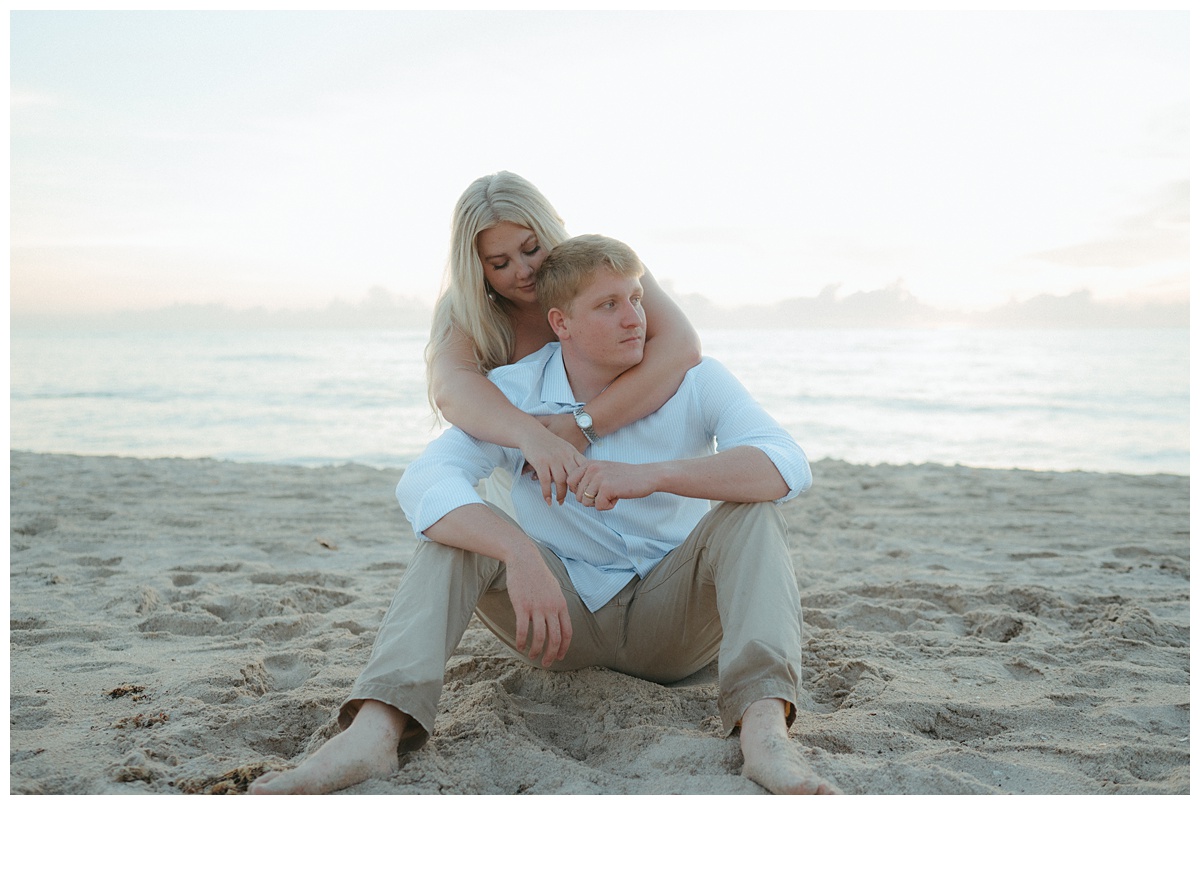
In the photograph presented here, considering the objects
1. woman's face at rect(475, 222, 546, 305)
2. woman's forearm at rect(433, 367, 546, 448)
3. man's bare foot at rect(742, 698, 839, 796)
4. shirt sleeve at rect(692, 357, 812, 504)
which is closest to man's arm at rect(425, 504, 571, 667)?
woman's forearm at rect(433, 367, 546, 448)

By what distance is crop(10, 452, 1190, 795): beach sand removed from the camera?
1.84 meters

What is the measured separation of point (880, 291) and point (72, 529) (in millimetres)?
17606

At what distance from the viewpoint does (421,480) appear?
2.16m

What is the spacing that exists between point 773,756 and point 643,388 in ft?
3.37

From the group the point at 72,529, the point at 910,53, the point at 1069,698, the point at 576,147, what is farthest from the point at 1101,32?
the point at 576,147

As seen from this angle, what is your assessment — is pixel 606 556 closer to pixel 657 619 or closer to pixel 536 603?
pixel 657 619

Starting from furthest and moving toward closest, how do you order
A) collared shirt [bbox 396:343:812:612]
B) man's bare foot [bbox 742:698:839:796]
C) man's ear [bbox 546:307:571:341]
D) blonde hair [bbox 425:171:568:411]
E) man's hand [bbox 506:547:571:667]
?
blonde hair [bbox 425:171:568:411] < man's ear [bbox 546:307:571:341] < collared shirt [bbox 396:343:812:612] < man's hand [bbox 506:547:571:667] < man's bare foot [bbox 742:698:839:796]

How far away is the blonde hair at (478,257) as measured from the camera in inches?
102

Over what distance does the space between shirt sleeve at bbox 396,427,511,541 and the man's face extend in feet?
1.29

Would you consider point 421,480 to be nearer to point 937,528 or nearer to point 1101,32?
point 937,528

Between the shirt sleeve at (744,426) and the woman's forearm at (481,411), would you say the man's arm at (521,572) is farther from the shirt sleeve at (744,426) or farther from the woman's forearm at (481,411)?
the shirt sleeve at (744,426)

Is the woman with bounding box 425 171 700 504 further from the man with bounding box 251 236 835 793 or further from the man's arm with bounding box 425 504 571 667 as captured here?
the man's arm with bounding box 425 504 571 667

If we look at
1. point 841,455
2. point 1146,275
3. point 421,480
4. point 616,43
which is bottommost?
point 841,455
